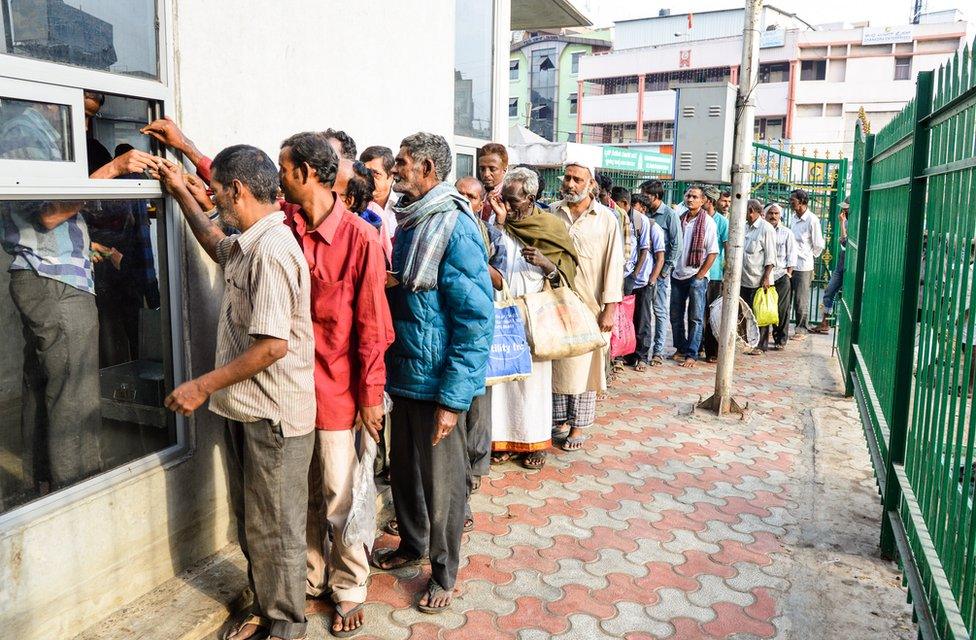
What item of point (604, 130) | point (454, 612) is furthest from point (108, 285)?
point (604, 130)

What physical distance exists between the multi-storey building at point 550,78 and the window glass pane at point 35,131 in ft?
173

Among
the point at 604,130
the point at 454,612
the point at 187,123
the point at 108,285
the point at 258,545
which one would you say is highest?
the point at 604,130

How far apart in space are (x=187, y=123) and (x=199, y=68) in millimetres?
252

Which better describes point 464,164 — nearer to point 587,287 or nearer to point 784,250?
point 587,287

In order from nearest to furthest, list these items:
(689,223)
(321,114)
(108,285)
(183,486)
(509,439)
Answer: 1. (108,285)
2. (183,486)
3. (321,114)
4. (509,439)
5. (689,223)

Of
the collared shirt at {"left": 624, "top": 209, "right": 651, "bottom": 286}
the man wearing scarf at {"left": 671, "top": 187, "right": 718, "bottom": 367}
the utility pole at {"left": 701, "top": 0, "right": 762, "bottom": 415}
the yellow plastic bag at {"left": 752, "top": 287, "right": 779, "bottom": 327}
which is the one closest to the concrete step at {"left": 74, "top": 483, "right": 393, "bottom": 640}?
the utility pole at {"left": 701, "top": 0, "right": 762, "bottom": 415}

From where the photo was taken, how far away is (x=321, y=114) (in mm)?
4246

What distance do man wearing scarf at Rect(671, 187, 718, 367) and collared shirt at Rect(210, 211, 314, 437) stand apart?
636 centimetres

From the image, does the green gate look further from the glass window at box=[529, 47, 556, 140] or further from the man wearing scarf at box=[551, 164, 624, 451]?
the glass window at box=[529, 47, 556, 140]

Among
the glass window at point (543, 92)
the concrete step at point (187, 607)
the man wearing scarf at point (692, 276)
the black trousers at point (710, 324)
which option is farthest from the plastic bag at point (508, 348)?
the glass window at point (543, 92)

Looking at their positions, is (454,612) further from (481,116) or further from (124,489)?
(481,116)

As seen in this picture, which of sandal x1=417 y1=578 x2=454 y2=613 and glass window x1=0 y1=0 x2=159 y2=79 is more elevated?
glass window x1=0 y1=0 x2=159 y2=79

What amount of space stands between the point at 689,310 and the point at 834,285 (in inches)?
105

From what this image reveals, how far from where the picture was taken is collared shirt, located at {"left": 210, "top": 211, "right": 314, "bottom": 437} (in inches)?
107
